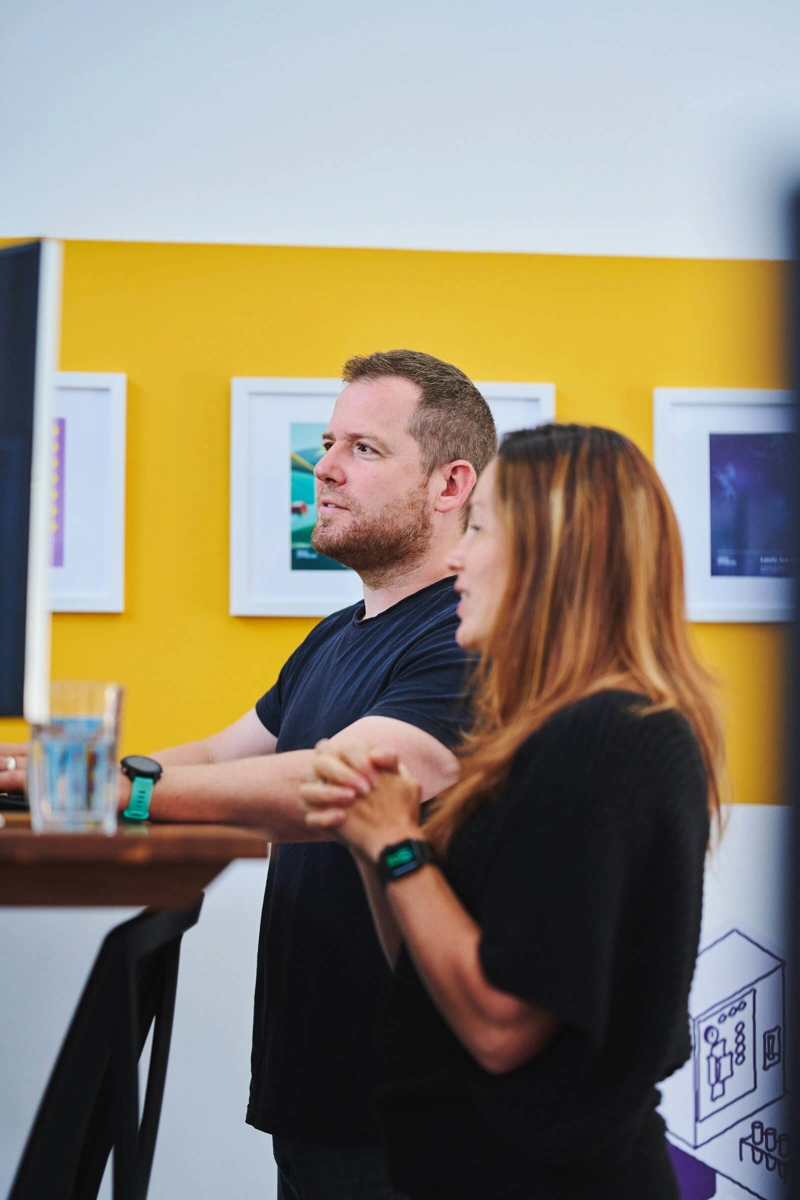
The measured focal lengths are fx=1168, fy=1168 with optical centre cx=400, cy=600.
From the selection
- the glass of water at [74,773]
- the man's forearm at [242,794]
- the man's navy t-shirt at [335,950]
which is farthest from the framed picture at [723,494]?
the glass of water at [74,773]

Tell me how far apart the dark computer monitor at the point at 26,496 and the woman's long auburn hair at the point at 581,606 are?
378mm

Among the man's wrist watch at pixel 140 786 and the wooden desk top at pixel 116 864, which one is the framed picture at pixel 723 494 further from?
the wooden desk top at pixel 116 864

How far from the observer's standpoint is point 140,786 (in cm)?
121

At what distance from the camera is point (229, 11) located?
2.62 m

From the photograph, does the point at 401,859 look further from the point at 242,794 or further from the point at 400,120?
the point at 400,120

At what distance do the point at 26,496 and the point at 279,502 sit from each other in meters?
1.52

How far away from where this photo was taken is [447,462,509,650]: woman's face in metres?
1.08

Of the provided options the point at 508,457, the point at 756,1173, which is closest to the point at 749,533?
the point at 756,1173

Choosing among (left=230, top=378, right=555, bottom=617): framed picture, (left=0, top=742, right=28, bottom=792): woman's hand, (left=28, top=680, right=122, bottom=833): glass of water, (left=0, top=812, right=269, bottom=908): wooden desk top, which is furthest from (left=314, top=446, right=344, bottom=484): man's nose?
(left=0, top=812, right=269, bottom=908): wooden desk top

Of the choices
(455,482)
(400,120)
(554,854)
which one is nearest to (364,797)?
(554,854)

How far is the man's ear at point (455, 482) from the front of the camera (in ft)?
6.17

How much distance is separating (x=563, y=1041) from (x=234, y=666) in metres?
1.62

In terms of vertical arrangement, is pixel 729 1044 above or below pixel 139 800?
below

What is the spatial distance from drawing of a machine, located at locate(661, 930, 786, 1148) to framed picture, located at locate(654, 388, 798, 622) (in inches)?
29.5
